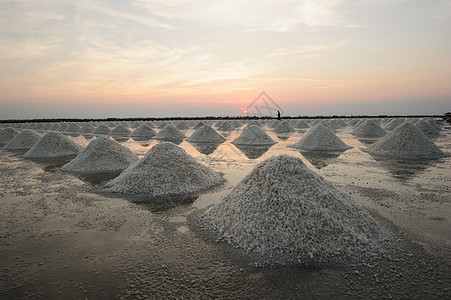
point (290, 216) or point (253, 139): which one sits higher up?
point (253, 139)

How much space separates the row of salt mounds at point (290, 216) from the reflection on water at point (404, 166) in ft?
17.6

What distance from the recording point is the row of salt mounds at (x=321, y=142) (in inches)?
598

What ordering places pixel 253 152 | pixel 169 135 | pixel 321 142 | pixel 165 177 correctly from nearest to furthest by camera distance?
1. pixel 165 177
2. pixel 253 152
3. pixel 321 142
4. pixel 169 135

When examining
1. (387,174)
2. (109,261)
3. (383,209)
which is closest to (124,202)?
(109,261)

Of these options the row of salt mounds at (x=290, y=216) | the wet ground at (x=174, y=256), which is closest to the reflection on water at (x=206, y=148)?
the wet ground at (x=174, y=256)

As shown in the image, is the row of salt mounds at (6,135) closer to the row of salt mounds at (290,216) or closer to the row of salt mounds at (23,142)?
the row of salt mounds at (23,142)

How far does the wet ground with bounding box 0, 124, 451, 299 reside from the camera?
9.93 feet

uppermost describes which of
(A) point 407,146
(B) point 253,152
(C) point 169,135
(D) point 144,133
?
(D) point 144,133

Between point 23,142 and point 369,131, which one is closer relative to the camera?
point 23,142

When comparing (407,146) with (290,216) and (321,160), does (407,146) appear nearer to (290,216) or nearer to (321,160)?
(321,160)

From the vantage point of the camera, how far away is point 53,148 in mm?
13742

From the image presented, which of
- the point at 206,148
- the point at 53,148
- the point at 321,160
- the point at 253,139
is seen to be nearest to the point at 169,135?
the point at 206,148

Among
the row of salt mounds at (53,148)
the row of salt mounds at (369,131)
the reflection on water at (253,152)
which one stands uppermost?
the row of salt mounds at (369,131)

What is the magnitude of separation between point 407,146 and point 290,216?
39.7 ft
